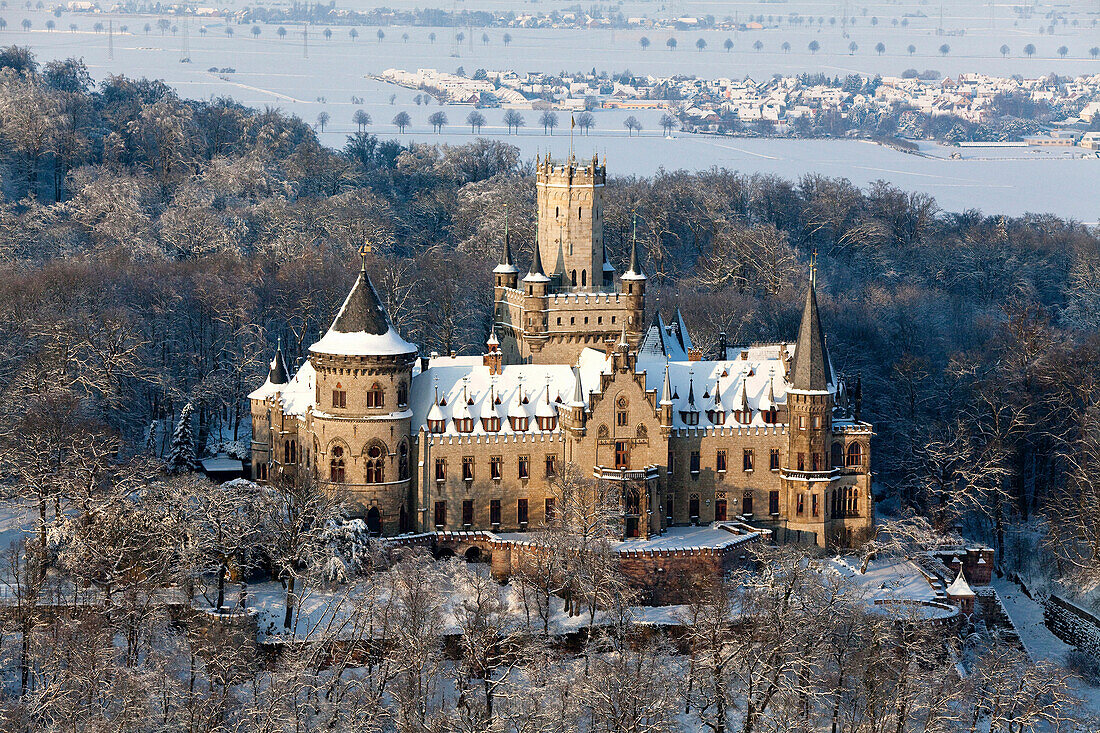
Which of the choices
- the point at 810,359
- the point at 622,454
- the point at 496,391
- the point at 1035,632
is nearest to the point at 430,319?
the point at 496,391

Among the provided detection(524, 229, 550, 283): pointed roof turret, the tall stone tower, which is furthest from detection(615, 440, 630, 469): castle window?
detection(524, 229, 550, 283): pointed roof turret

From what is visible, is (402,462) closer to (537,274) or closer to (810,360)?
(537,274)

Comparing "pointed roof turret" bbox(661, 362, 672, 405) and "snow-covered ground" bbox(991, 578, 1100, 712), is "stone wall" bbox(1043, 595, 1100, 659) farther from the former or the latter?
"pointed roof turret" bbox(661, 362, 672, 405)

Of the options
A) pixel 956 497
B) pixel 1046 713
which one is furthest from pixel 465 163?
pixel 1046 713

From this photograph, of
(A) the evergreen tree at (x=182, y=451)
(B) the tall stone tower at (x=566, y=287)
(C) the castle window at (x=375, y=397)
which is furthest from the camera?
(B) the tall stone tower at (x=566, y=287)

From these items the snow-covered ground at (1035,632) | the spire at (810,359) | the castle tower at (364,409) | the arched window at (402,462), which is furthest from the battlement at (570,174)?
the snow-covered ground at (1035,632)

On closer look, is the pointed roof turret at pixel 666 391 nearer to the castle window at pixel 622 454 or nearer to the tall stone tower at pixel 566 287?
the castle window at pixel 622 454
